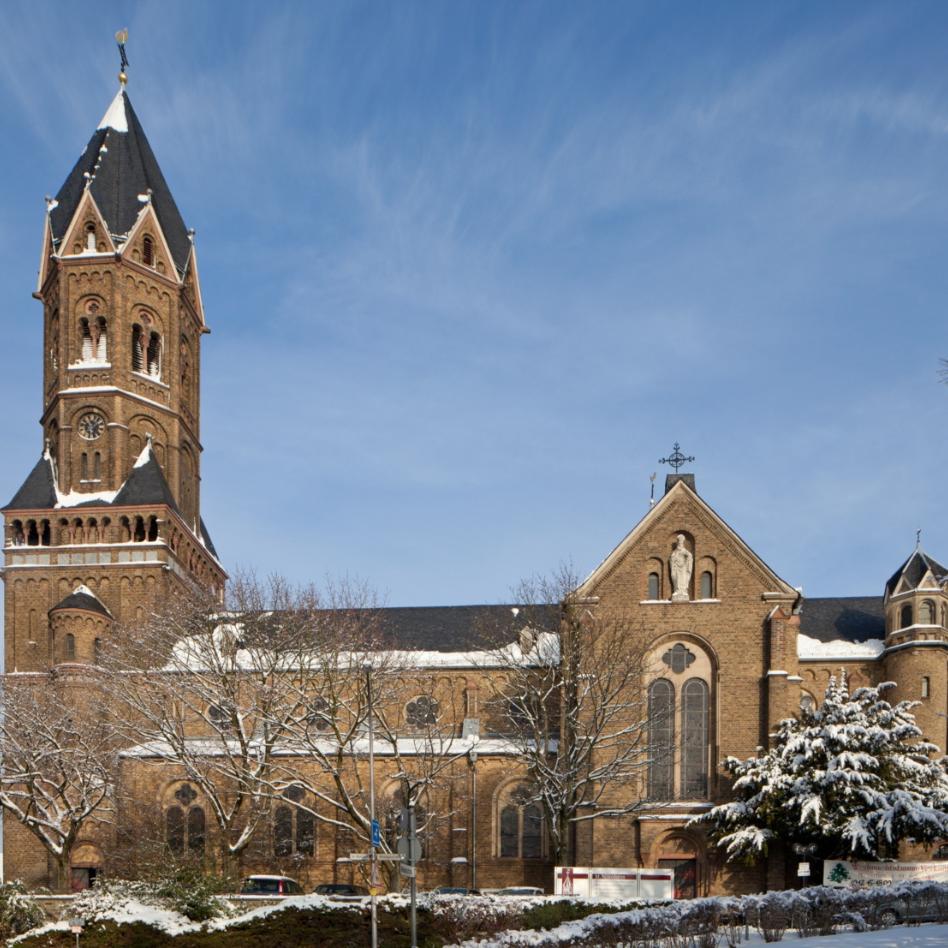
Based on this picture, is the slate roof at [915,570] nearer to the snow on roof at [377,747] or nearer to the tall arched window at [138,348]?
the snow on roof at [377,747]

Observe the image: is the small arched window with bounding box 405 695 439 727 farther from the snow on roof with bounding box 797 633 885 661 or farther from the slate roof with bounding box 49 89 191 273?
the slate roof with bounding box 49 89 191 273

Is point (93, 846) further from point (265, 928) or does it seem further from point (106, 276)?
point (265, 928)

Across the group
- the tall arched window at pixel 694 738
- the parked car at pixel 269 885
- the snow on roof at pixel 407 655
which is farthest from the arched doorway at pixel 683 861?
the parked car at pixel 269 885

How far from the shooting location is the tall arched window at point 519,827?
59.0 m

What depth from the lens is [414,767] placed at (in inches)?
2314

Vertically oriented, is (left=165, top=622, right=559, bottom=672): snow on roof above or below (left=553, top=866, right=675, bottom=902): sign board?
above

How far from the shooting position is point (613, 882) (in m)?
47.3

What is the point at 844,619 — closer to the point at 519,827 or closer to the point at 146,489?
the point at 519,827

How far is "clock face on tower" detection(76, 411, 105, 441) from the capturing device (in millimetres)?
67750

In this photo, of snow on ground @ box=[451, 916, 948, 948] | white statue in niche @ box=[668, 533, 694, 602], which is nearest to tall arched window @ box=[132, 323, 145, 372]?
white statue in niche @ box=[668, 533, 694, 602]

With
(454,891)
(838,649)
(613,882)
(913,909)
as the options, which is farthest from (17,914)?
(838,649)

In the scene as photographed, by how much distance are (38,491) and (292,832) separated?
20.6 meters

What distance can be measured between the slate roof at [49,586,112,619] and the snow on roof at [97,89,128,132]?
25301 mm

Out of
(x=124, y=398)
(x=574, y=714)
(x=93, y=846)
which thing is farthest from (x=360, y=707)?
(x=124, y=398)
